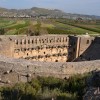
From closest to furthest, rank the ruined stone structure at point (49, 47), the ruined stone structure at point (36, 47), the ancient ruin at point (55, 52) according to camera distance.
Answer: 1. the ancient ruin at point (55, 52)
2. the ruined stone structure at point (36, 47)
3. the ruined stone structure at point (49, 47)

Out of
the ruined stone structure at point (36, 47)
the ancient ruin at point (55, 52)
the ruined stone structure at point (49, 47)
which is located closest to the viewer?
the ancient ruin at point (55, 52)

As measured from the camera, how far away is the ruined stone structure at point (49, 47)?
92.5ft

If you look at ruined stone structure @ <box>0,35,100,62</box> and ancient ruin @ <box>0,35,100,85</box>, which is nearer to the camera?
ancient ruin @ <box>0,35,100,85</box>

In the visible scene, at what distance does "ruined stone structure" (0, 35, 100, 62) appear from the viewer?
92.5 feet

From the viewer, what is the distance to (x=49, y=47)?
30562 millimetres

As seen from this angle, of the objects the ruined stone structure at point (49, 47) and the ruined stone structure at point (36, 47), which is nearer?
the ruined stone structure at point (36, 47)

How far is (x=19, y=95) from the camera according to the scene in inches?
568

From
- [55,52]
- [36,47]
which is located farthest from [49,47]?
[36,47]

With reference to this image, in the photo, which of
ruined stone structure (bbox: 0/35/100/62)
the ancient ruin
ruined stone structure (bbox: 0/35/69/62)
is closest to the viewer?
the ancient ruin

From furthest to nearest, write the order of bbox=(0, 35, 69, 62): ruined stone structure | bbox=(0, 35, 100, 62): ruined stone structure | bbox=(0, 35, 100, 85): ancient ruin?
1. bbox=(0, 35, 100, 62): ruined stone structure
2. bbox=(0, 35, 69, 62): ruined stone structure
3. bbox=(0, 35, 100, 85): ancient ruin

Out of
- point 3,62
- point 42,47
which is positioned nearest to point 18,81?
point 3,62

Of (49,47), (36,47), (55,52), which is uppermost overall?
(36,47)

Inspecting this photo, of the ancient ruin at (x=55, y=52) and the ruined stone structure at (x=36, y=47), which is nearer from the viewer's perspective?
the ancient ruin at (x=55, y=52)

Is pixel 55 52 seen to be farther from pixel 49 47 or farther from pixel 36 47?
pixel 36 47
